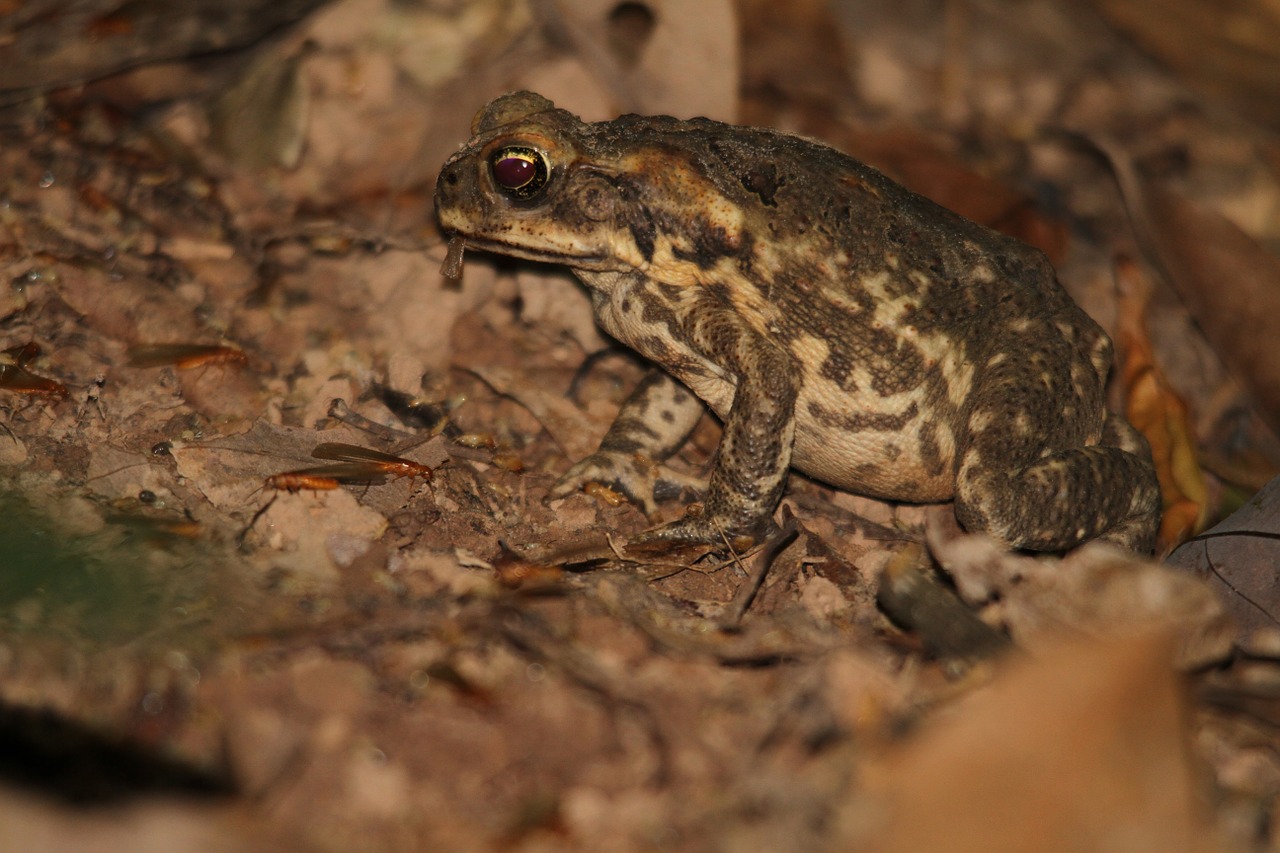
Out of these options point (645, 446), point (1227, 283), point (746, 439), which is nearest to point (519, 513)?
point (645, 446)

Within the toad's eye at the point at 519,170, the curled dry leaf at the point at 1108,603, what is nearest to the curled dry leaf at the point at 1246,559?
the curled dry leaf at the point at 1108,603

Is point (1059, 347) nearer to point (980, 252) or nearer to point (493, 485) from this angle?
point (980, 252)

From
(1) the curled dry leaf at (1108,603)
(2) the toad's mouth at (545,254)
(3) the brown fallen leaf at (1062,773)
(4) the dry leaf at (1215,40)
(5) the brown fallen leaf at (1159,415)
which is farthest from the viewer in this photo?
(4) the dry leaf at (1215,40)

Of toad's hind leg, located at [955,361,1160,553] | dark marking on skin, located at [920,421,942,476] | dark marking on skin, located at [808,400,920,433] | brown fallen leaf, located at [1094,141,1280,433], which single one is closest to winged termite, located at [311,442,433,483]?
dark marking on skin, located at [808,400,920,433]

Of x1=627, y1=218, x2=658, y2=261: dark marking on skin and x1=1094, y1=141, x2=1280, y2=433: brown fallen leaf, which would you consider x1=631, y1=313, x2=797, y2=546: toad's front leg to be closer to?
x1=627, y1=218, x2=658, y2=261: dark marking on skin

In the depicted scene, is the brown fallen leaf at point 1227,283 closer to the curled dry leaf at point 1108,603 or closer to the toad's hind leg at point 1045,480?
the toad's hind leg at point 1045,480

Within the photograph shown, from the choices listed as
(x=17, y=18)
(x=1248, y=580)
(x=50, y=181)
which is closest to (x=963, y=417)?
(x=1248, y=580)
